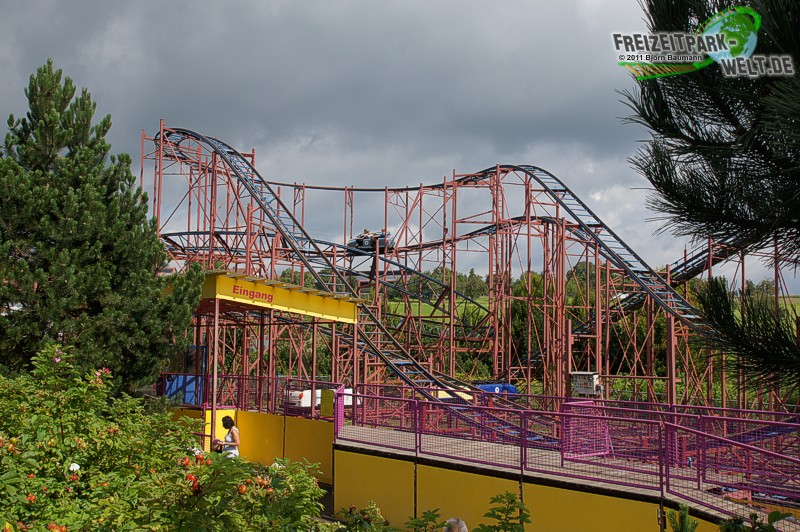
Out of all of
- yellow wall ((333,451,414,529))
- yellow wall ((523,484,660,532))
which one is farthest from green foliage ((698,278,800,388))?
yellow wall ((333,451,414,529))

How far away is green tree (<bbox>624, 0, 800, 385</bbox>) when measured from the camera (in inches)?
178

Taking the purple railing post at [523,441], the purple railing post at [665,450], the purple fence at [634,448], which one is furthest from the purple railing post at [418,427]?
the purple railing post at [665,450]

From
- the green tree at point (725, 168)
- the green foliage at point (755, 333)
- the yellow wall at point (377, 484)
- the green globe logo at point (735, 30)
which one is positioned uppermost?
the green globe logo at point (735, 30)

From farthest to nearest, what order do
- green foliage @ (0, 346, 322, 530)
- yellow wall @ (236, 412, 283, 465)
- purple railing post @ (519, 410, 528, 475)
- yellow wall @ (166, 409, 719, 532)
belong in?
1. yellow wall @ (236, 412, 283, 465)
2. purple railing post @ (519, 410, 528, 475)
3. yellow wall @ (166, 409, 719, 532)
4. green foliage @ (0, 346, 322, 530)

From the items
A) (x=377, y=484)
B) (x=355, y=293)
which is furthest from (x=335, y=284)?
(x=377, y=484)

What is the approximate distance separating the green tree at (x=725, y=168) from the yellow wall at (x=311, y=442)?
1037cm

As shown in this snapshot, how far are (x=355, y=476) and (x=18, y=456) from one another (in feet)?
24.6

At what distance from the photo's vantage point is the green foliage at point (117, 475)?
4258 mm

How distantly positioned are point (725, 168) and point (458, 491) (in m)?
7.05

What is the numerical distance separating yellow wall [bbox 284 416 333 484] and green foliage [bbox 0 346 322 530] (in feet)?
22.2

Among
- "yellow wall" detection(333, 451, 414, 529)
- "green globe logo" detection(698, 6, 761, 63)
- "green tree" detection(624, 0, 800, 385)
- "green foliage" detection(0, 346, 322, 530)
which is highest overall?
"green globe logo" detection(698, 6, 761, 63)

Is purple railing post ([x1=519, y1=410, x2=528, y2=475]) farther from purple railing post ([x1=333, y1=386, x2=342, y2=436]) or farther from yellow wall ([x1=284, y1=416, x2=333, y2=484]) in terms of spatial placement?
yellow wall ([x1=284, y1=416, x2=333, y2=484])

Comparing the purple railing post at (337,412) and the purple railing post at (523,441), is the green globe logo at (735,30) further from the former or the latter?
the purple railing post at (337,412)

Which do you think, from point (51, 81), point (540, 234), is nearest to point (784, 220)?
point (51, 81)
